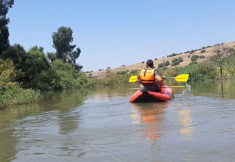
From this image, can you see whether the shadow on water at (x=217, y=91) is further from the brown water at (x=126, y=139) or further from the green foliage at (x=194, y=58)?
the green foliage at (x=194, y=58)

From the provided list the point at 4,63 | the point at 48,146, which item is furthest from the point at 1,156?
the point at 4,63

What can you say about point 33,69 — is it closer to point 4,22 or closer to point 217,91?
point 4,22

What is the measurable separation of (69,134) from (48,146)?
982 mm

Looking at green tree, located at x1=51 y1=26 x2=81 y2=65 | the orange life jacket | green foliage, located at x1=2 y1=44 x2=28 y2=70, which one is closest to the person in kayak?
the orange life jacket

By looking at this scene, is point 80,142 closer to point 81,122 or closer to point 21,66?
point 81,122

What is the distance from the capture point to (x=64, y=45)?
56469mm

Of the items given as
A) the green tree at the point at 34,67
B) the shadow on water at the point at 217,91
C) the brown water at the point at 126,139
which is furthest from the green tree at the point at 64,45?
the brown water at the point at 126,139

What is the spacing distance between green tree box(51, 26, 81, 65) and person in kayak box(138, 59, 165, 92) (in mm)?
45191

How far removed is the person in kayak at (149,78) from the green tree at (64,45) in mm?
45191

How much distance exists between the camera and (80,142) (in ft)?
17.9

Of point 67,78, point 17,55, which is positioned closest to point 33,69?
point 17,55

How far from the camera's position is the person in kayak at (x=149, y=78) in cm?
1120

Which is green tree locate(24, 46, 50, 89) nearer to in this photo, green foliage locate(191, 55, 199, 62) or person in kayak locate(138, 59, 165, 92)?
person in kayak locate(138, 59, 165, 92)

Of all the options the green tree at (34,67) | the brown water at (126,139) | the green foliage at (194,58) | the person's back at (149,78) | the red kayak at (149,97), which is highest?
the green foliage at (194,58)
